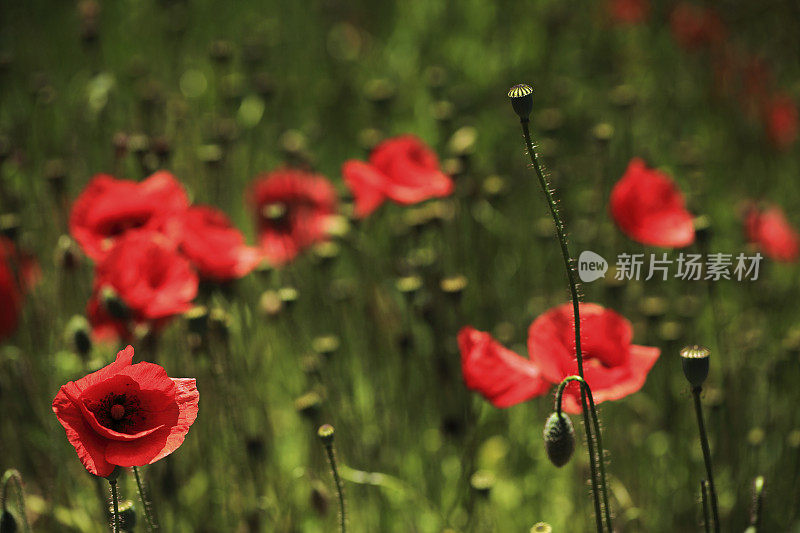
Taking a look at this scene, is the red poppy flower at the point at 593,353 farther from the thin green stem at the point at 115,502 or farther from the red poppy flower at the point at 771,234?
the red poppy flower at the point at 771,234

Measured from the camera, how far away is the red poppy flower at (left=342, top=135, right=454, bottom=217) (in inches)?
59.6

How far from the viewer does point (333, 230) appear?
1638mm

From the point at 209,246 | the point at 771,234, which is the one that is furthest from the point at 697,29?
the point at 209,246

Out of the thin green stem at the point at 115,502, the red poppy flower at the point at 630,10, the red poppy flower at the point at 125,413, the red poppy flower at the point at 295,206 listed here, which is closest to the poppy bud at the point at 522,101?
the red poppy flower at the point at 125,413

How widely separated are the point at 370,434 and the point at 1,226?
80 centimetres

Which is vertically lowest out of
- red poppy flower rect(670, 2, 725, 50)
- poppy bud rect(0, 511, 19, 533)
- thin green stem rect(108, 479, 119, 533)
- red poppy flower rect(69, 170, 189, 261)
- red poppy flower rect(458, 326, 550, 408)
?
poppy bud rect(0, 511, 19, 533)

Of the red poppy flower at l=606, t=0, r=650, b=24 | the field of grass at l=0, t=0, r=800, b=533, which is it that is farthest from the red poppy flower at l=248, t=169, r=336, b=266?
the red poppy flower at l=606, t=0, r=650, b=24

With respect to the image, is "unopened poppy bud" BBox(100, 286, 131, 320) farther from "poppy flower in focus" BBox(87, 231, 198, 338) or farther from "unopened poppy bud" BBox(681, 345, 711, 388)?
"unopened poppy bud" BBox(681, 345, 711, 388)

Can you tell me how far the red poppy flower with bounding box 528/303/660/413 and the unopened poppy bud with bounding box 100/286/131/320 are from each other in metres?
0.58

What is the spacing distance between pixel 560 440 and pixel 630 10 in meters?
2.17

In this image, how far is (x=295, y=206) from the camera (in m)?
1.76

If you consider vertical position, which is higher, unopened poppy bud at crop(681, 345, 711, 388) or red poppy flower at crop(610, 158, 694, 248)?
red poppy flower at crop(610, 158, 694, 248)

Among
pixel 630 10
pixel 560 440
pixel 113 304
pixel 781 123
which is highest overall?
pixel 630 10

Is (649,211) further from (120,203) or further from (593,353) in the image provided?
(120,203)
